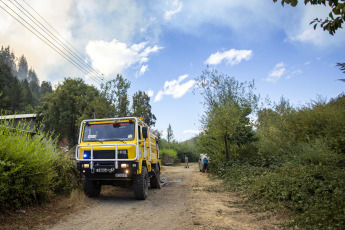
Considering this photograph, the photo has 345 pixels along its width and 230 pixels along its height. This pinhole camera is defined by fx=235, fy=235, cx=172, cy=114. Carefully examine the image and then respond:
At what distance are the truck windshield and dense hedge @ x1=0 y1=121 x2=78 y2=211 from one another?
1478 mm

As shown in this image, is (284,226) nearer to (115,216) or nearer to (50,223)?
(115,216)

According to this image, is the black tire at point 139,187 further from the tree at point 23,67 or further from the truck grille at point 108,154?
the tree at point 23,67

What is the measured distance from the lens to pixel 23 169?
542 centimetres

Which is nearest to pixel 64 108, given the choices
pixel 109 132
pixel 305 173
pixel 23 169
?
pixel 109 132

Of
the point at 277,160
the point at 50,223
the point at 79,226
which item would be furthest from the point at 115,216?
the point at 277,160

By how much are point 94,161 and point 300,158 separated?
7678 mm

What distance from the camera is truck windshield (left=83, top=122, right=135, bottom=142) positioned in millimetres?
7945

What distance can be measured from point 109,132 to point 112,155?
1.05 metres

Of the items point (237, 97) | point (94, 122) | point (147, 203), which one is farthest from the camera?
point (237, 97)

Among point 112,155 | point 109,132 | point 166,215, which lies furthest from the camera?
point 109,132

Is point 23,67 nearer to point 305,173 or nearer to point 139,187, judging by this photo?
point 139,187

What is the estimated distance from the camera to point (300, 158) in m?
9.20

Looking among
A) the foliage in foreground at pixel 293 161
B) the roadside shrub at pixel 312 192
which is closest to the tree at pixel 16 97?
the foliage in foreground at pixel 293 161

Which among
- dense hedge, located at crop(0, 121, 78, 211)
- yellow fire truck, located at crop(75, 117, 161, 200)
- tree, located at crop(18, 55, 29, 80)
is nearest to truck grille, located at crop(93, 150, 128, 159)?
yellow fire truck, located at crop(75, 117, 161, 200)
